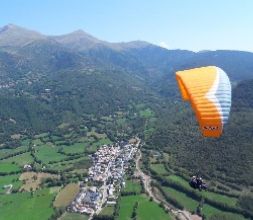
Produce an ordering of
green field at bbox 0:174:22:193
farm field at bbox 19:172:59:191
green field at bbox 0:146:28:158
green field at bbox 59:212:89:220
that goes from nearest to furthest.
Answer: green field at bbox 59:212:89:220
farm field at bbox 19:172:59:191
green field at bbox 0:174:22:193
green field at bbox 0:146:28:158

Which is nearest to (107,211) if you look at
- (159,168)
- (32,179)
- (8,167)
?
(159,168)

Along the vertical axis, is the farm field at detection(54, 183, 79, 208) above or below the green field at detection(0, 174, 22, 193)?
above

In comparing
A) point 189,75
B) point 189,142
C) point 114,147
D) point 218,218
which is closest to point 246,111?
point 189,142

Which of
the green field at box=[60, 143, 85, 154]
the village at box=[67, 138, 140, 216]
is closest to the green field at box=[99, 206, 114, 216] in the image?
the village at box=[67, 138, 140, 216]

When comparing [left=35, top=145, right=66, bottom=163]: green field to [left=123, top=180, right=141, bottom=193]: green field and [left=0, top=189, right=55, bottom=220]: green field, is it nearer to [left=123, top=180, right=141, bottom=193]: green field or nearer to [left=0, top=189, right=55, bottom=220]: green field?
[left=0, top=189, right=55, bottom=220]: green field

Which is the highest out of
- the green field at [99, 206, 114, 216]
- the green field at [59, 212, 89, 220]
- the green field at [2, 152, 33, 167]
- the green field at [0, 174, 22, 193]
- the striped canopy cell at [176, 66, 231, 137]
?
the striped canopy cell at [176, 66, 231, 137]

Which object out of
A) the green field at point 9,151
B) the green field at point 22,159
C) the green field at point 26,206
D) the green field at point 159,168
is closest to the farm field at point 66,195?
the green field at point 26,206

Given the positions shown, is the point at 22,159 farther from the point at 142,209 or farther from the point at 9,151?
the point at 142,209
